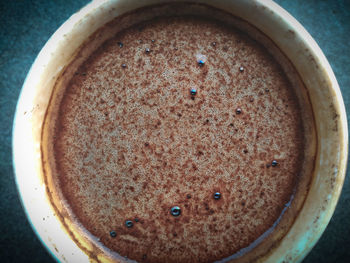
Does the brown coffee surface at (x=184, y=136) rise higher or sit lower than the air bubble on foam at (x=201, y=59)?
lower

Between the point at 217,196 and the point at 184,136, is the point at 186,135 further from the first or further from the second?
the point at 217,196

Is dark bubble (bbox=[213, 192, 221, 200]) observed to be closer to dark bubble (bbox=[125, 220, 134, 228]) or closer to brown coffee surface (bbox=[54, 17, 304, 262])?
brown coffee surface (bbox=[54, 17, 304, 262])

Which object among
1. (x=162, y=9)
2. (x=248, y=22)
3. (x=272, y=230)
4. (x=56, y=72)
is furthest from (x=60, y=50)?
(x=272, y=230)

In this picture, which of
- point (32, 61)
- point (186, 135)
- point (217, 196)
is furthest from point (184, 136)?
point (32, 61)

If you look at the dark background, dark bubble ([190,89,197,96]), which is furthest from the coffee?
the dark background

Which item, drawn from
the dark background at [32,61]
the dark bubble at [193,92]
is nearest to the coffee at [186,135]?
the dark bubble at [193,92]

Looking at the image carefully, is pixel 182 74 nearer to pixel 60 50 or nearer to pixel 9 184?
pixel 60 50

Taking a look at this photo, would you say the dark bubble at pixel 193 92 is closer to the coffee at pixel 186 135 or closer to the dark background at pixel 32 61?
the coffee at pixel 186 135
